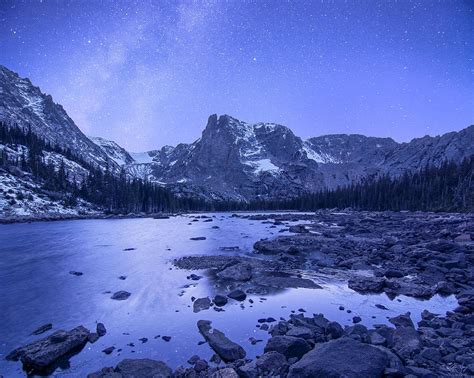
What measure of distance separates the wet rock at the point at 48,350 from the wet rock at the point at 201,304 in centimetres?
528

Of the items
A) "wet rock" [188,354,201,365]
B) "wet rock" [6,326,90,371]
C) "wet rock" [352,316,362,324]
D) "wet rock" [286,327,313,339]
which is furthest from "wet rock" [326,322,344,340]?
"wet rock" [6,326,90,371]

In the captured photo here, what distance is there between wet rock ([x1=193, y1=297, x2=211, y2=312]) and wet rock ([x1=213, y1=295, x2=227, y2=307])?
38 cm

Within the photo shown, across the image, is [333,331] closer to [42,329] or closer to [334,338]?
[334,338]

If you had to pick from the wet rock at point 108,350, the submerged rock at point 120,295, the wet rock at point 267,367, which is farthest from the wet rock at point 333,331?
the submerged rock at point 120,295

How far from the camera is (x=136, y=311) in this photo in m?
15.6

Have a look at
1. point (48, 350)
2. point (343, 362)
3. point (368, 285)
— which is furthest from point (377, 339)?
point (48, 350)

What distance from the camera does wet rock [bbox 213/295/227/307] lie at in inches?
629

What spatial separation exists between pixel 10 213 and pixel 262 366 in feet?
313

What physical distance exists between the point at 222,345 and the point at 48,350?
20.7 ft

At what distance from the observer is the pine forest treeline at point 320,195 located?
107438 mm

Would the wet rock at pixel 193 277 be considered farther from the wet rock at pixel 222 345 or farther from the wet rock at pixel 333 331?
the wet rock at pixel 333 331

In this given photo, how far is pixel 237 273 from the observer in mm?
21641

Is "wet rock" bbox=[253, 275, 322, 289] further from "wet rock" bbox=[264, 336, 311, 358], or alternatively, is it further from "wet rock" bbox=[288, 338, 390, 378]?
"wet rock" bbox=[288, 338, 390, 378]

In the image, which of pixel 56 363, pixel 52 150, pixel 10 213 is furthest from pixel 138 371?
pixel 52 150
